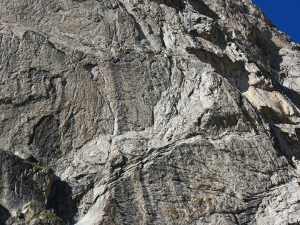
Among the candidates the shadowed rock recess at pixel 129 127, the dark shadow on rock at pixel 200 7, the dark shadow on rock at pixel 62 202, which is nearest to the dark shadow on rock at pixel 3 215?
the shadowed rock recess at pixel 129 127

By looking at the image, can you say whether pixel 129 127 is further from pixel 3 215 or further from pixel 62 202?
pixel 3 215

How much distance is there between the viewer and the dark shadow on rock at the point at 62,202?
19688 mm

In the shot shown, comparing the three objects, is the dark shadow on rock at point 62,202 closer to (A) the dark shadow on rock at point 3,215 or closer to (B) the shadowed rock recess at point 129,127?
(B) the shadowed rock recess at point 129,127

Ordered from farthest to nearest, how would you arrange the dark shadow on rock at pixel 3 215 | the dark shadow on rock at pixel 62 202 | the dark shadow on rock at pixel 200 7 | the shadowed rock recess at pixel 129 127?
the dark shadow on rock at pixel 200 7
the shadowed rock recess at pixel 129 127
the dark shadow on rock at pixel 62 202
the dark shadow on rock at pixel 3 215

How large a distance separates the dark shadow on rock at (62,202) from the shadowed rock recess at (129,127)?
33mm

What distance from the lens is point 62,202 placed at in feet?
65.8

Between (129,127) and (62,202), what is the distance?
389 centimetres

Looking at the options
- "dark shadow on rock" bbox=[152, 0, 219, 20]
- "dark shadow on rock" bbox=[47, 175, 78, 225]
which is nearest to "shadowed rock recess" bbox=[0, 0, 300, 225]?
"dark shadow on rock" bbox=[47, 175, 78, 225]

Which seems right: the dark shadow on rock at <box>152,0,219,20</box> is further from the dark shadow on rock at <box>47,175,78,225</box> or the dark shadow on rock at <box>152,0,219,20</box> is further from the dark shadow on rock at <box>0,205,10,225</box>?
the dark shadow on rock at <box>0,205,10,225</box>

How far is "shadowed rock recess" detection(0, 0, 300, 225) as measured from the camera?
65.3 feet

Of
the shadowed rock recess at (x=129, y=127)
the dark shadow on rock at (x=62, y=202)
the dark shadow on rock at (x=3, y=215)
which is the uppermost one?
the shadowed rock recess at (x=129, y=127)

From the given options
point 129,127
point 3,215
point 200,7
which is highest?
point 200,7

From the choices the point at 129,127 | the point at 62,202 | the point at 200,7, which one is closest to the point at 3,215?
the point at 62,202

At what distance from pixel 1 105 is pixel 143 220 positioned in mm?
6511
